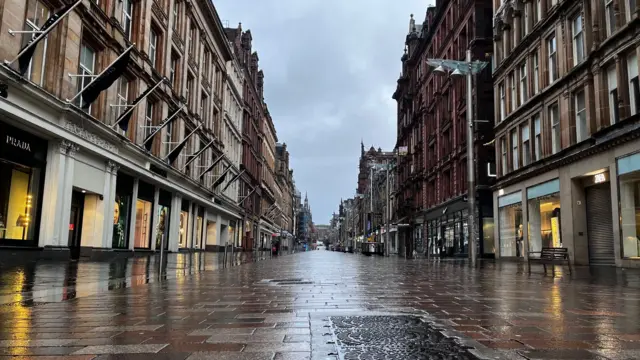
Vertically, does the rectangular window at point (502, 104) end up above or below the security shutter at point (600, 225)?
above

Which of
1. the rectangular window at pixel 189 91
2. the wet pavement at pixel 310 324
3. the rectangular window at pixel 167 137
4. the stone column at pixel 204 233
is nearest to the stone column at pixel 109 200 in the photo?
the rectangular window at pixel 167 137

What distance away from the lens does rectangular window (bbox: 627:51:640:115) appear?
1809 cm

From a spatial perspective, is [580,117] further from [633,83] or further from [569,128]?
[633,83]

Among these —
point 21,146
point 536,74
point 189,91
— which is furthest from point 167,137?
point 536,74

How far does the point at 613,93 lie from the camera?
65.0 feet

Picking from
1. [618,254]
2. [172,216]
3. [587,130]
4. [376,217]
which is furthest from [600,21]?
[376,217]

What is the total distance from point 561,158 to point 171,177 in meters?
22.0

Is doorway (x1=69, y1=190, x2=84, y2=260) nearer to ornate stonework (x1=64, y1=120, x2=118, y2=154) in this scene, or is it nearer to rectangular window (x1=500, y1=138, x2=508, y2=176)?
ornate stonework (x1=64, y1=120, x2=118, y2=154)

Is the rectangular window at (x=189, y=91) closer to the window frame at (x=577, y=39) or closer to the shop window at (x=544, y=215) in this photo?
the shop window at (x=544, y=215)

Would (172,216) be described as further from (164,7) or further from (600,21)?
(600,21)

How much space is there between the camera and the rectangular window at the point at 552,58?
81.1 feet

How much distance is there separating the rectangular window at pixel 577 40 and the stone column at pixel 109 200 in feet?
70.5

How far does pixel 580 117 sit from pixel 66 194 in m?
21.9

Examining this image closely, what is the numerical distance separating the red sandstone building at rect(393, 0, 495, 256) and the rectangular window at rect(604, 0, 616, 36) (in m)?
15.5
